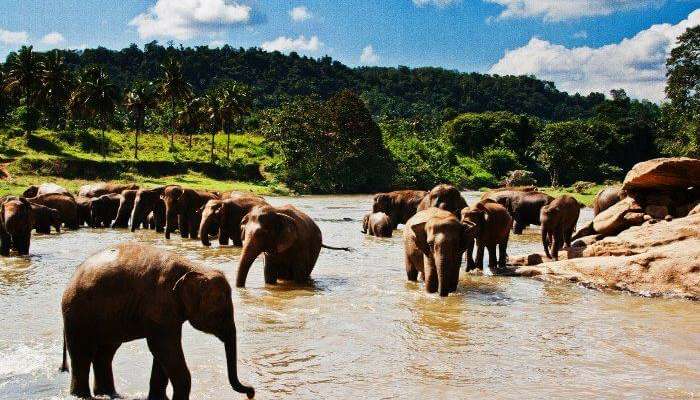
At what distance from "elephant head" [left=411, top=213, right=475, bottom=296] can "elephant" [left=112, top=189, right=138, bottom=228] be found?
19.3 m

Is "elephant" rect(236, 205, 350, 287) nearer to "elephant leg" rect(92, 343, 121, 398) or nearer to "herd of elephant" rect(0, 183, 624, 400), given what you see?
"herd of elephant" rect(0, 183, 624, 400)

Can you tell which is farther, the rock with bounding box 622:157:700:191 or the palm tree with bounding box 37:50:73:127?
the palm tree with bounding box 37:50:73:127

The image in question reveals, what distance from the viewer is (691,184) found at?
60.5 feet

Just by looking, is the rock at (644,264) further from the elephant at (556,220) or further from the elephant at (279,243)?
the elephant at (279,243)

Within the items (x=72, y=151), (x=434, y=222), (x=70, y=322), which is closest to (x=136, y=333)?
(x=70, y=322)

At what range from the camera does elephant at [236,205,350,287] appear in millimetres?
13055

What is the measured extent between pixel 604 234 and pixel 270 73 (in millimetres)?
162960

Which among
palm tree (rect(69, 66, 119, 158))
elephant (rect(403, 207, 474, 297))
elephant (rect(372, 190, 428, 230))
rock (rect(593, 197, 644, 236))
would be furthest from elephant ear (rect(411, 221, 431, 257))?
palm tree (rect(69, 66, 119, 158))

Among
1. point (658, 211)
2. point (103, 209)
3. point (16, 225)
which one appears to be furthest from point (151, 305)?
point (103, 209)

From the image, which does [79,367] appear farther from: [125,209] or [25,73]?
[25,73]

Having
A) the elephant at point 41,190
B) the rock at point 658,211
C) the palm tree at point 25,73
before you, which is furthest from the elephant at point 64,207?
the palm tree at point 25,73

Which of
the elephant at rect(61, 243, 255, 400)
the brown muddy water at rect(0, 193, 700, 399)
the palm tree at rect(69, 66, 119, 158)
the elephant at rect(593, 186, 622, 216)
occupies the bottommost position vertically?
the brown muddy water at rect(0, 193, 700, 399)

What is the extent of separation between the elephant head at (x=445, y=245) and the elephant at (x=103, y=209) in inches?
811

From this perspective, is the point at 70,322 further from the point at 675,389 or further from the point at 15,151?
the point at 15,151
